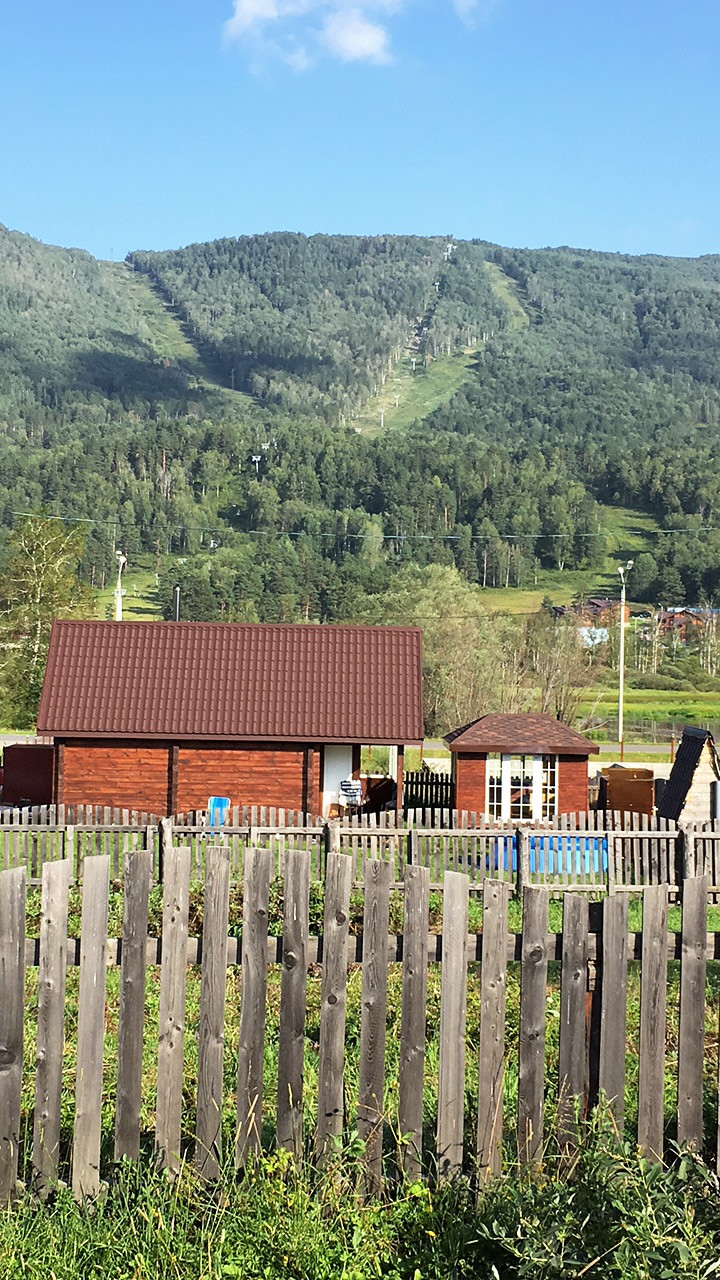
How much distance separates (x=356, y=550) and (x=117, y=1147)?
15129cm

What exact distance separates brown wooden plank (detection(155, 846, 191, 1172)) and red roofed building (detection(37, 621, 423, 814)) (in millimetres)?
17153

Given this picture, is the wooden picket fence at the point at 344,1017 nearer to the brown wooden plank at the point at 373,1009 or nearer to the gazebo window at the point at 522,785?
the brown wooden plank at the point at 373,1009

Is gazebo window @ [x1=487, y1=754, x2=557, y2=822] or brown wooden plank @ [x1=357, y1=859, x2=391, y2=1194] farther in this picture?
gazebo window @ [x1=487, y1=754, x2=557, y2=822]

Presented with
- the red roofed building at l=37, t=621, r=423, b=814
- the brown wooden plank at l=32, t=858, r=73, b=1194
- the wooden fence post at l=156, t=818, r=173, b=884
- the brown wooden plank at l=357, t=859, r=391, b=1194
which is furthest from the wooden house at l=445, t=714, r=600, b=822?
the brown wooden plank at l=32, t=858, r=73, b=1194

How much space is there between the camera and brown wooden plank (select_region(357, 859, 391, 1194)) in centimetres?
490

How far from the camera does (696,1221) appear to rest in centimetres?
443

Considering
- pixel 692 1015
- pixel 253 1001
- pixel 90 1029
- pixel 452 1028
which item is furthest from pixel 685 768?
pixel 90 1029

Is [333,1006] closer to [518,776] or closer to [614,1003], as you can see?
[614,1003]

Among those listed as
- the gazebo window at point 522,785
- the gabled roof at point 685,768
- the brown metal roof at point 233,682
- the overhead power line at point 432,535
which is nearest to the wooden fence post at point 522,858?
the brown metal roof at point 233,682

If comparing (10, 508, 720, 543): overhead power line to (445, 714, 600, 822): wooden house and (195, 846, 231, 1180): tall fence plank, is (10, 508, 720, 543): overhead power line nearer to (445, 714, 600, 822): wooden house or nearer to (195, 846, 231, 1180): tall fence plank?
(445, 714, 600, 822): wooden house

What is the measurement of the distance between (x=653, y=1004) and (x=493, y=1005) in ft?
2.19

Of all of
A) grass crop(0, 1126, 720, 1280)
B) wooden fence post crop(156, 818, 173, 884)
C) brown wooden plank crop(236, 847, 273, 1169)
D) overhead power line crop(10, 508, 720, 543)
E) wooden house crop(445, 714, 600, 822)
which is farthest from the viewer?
overhead power line crop(10, 508, 720, 543)

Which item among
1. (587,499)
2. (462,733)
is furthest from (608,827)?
(587,499)

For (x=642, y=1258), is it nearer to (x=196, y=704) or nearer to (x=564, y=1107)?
(x=564, y=1107)
